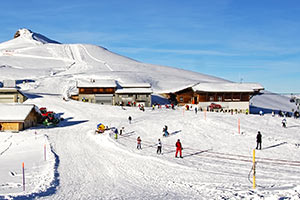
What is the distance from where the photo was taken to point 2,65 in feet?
427

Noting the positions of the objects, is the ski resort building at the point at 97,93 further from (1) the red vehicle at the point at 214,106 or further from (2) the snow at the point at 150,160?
(1) the red vehicle at the point at 214,106

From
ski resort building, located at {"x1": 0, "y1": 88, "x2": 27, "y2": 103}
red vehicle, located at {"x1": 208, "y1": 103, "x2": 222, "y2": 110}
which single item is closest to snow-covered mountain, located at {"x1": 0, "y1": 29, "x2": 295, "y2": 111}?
ski resort building, located at {"x1": 0, "y1": 88, "x2": 27, "y2": 103}

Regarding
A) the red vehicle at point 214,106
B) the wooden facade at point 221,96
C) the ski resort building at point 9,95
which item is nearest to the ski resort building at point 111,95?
the wooden facade at point 221,96

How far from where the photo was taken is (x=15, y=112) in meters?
39.1

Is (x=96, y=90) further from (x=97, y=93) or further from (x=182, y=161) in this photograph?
(x=182, y=161)

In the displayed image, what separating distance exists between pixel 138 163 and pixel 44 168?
18.9ft

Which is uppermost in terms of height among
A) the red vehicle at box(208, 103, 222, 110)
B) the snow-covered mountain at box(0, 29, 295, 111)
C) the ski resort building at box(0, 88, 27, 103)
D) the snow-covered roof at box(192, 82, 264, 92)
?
the snow-covered mountain at box(0, 29, 295, 111)

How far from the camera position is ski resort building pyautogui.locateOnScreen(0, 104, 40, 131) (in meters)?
37.4

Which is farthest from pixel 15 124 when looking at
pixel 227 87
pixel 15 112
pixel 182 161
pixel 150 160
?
pixel 227 87

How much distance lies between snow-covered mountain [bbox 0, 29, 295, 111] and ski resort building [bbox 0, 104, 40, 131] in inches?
1667

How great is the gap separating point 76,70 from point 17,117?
284 feet

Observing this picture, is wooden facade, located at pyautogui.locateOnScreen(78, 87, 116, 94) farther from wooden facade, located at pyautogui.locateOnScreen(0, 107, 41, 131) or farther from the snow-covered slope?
the snow-covered slope

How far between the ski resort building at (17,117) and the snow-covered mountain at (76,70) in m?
42.3

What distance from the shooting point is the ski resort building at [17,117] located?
3744 centimetres
